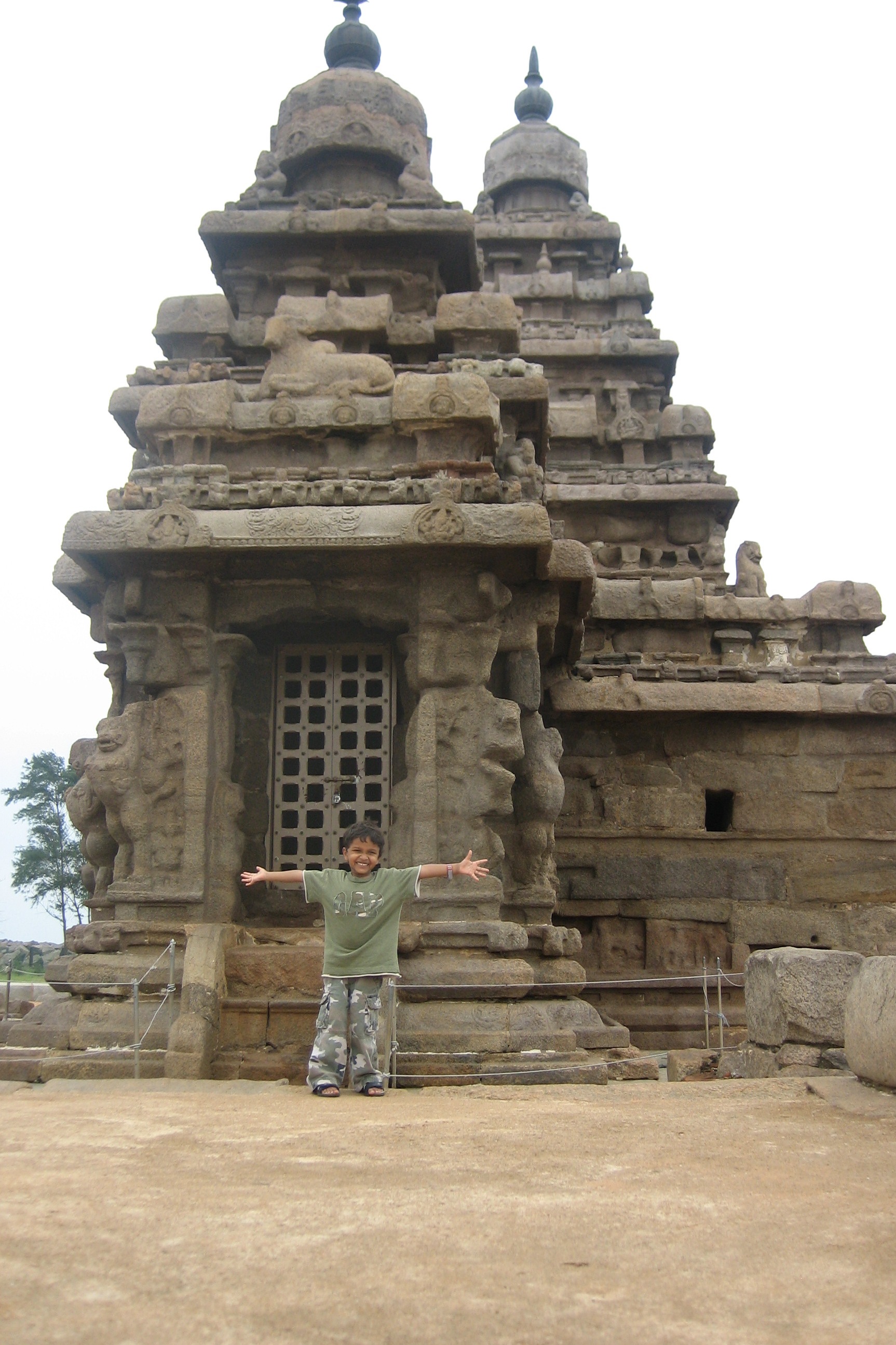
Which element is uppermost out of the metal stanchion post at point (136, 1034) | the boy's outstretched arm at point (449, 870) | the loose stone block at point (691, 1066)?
the boy's outstretched arm at point (449, 870)

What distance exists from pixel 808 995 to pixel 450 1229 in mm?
4006

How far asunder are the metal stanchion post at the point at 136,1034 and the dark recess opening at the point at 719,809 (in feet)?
19.7

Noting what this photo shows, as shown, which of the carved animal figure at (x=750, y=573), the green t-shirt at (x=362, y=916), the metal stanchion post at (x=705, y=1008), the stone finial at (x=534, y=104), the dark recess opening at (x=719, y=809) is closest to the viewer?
the green t-shirt at (x=362, y=916)

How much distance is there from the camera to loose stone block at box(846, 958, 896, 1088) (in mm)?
4668

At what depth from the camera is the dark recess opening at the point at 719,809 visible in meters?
11.3

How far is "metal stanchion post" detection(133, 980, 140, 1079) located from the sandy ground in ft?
6.69

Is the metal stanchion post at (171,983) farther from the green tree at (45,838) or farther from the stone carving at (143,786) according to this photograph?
the green tree at (45,838)

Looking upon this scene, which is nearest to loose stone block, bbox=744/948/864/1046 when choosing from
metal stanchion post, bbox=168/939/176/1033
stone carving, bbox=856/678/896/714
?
metal stanchion post, bbox=168/939/176/1033

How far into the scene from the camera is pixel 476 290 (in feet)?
36.9

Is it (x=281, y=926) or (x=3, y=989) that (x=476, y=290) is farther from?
(x=3, y=989)

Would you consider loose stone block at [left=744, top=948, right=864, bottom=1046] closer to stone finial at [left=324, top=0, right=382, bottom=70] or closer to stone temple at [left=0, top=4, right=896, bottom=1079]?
stone temple at [left=0, top=4, right=896, bottom=1079]

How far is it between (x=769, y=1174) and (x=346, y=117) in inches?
414

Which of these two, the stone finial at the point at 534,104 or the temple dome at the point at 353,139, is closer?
the temple dome at the point at 353,139

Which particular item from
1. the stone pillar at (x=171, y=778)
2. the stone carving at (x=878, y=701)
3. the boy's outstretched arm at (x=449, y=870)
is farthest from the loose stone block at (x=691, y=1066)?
the stone carving at (x=878, y=701)
